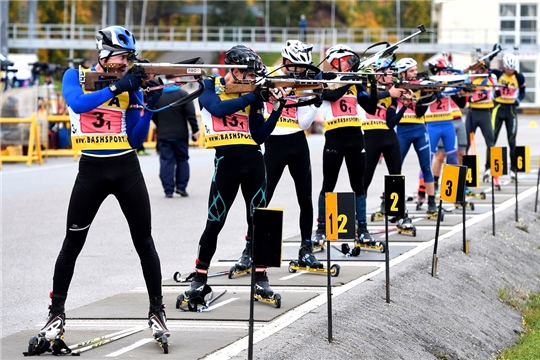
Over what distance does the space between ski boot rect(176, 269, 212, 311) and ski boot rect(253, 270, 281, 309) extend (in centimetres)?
45

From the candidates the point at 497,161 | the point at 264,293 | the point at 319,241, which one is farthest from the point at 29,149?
the point at 264,293

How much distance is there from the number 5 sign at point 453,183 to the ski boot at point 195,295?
354cm

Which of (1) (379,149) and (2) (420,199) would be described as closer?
(1) (379,149)

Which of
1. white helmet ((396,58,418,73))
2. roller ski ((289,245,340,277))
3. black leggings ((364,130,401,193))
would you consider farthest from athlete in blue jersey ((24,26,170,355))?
white helmet ((396,58,418,73))

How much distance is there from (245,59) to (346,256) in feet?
12.0

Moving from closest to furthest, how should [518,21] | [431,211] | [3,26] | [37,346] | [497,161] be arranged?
1. [37,346]
2. [497,161]
3. [431,211]
4. [3,26]
5. [518,21]

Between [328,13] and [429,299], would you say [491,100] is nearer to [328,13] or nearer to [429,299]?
[429,299]

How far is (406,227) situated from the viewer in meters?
14.1

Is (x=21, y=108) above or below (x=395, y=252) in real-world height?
above

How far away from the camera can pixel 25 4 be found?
3017 inches

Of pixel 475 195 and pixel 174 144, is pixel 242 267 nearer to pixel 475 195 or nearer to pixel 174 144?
pixel 475 195

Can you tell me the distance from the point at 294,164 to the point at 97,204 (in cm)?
355

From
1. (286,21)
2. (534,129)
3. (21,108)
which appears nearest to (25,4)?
(286,21)

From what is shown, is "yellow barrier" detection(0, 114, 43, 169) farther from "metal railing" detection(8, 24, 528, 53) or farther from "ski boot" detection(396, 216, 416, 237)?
"metal railing" detection(8, 24, 528, 53)
